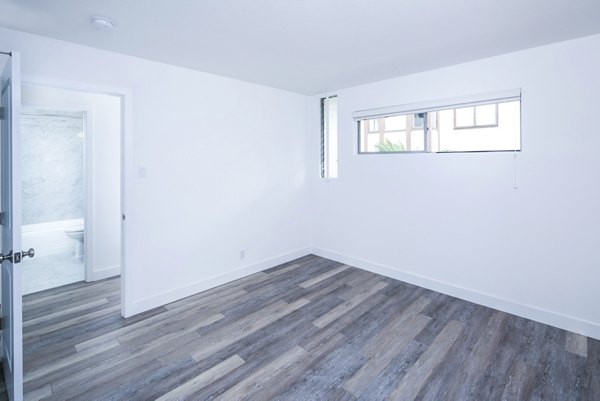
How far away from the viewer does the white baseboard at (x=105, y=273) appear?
12.5ft

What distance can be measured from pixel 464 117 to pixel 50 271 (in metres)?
5.47

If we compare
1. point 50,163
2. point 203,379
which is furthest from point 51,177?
point 203,379

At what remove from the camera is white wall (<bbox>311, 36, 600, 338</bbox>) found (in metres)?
2.53

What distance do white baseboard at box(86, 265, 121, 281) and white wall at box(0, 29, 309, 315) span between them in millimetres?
1267

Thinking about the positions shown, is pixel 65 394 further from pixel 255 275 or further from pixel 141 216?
pixel 255 275

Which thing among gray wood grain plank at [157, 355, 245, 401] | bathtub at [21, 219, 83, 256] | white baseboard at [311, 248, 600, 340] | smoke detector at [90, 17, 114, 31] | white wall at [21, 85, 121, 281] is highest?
smoke detector at [90, 17, 114, 31]

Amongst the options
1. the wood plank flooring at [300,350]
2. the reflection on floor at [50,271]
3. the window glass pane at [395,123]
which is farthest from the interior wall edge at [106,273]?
the window glass pane at [395,123]

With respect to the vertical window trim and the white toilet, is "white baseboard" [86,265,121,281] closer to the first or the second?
the white toilet

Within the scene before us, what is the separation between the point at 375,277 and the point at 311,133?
2275 mm

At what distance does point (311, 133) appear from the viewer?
467 centimetres

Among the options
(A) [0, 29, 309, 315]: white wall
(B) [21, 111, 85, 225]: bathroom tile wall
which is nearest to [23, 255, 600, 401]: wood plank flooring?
(A) [0, 29, 309, 315]: white wall

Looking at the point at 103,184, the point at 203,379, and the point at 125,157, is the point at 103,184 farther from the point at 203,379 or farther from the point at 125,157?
the point at 203,379

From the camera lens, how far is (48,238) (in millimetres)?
5684

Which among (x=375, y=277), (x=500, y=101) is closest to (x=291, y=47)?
(x=500, y=101)
